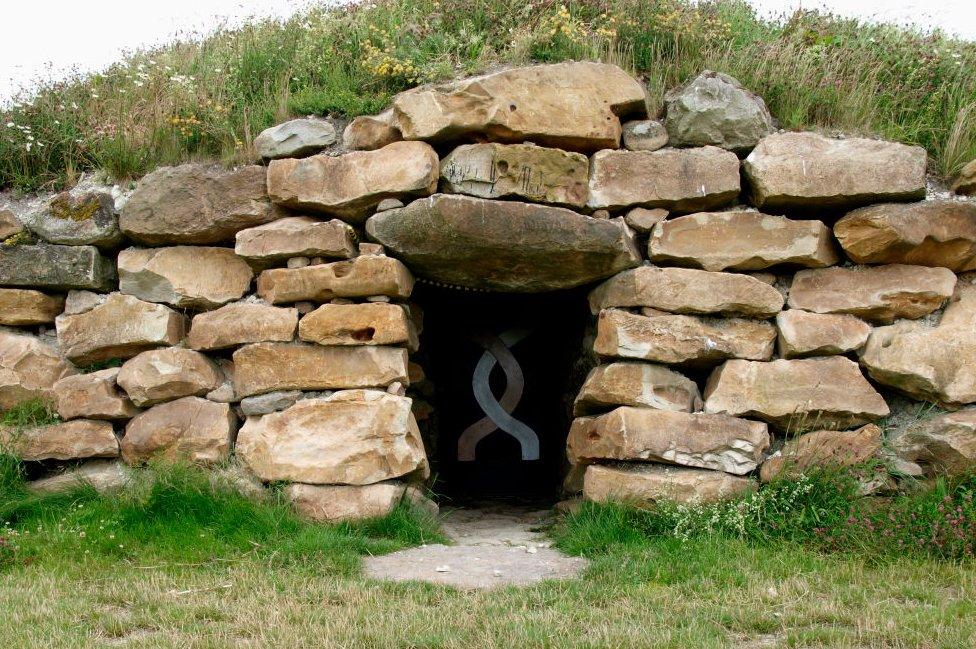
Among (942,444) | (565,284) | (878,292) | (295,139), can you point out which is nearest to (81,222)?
(295,139)

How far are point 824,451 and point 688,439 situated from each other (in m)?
0.71

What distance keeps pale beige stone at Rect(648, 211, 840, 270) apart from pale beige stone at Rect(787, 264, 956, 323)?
0.43 ft

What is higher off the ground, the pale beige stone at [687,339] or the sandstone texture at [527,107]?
the sandstone texture at [527,107]

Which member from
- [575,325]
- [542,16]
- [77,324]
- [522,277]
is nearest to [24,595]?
[77,324]

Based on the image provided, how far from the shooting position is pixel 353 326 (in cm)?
455

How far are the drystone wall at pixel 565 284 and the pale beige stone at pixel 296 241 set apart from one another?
Result: 1cm

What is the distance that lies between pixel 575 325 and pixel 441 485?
5.89ft

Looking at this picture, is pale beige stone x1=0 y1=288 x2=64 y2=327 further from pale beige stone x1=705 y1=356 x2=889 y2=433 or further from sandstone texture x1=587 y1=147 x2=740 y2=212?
pale beige stone x1=705 y1=356 x2=889 y2=433

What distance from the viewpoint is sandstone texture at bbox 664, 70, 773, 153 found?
4695 millimetres

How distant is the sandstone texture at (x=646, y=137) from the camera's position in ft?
15.7

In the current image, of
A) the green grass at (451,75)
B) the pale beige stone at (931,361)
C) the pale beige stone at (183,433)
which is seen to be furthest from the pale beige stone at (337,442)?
the pale beige stone at (931,361)

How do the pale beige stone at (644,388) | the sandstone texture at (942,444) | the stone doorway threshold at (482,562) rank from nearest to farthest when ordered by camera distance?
1. the stone doorway threshold at (482,562)
2. the sandstone texture at (942,444)
3. the pale beige stone at (644,388)

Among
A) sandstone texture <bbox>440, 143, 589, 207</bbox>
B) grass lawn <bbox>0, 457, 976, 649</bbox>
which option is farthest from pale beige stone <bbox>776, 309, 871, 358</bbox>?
sandstone texture <bbox>440, 143, 589, 207</bbox>

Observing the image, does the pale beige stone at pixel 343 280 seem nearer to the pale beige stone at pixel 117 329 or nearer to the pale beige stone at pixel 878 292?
the pale beige stone at pixel 117 329
